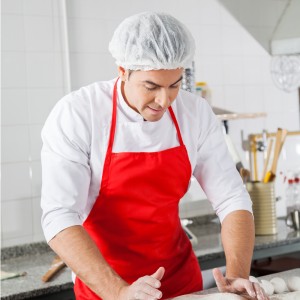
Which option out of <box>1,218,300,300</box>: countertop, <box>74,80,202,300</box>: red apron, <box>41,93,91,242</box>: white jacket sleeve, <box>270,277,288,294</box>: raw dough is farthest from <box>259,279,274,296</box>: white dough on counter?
<box>1,218,300,300</box>: countertop

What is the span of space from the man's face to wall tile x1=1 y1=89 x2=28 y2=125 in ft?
3.64

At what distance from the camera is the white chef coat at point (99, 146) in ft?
5.55

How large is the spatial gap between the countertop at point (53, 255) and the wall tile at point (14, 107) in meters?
0.53

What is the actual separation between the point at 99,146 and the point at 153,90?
0.25m

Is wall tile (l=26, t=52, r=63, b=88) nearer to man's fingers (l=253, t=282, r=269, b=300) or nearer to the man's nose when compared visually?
the man's nose

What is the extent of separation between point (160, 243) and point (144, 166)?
0.24 metres

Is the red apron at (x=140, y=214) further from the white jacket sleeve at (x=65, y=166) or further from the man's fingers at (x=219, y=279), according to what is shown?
the man's fingers at (x=219, y=279)

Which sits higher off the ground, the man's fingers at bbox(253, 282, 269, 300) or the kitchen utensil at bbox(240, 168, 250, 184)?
the kitchen utensil at bbox(240, 168, 250, 184)

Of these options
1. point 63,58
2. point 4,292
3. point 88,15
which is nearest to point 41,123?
point 63,58

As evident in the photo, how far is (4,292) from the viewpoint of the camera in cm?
221

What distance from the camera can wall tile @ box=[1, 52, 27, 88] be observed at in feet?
8.84

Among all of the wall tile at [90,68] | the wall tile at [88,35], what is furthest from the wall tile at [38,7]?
the wall tile at [90,68]

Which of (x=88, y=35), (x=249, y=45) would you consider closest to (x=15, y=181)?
(x=88, y=35)

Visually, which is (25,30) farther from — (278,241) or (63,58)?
(278,241)
